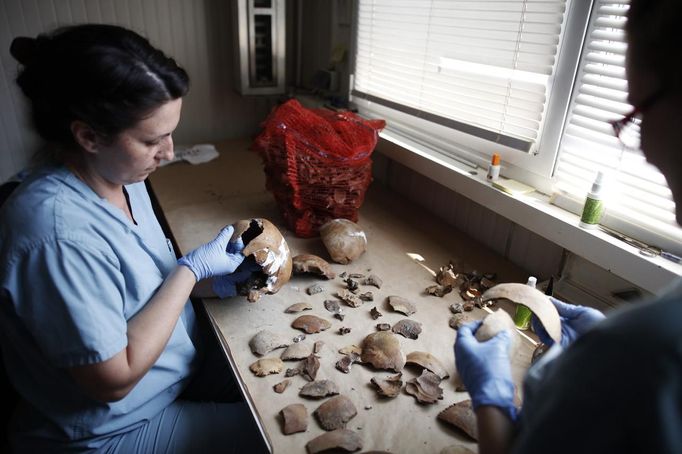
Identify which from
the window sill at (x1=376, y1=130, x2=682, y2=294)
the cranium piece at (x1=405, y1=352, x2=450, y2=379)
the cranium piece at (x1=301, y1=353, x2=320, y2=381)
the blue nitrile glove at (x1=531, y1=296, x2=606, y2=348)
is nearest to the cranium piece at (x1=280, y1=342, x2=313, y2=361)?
the cranium piece at (x1=301, y1=353, x2=320, y2=381)

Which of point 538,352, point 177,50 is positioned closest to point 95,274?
point 538,352

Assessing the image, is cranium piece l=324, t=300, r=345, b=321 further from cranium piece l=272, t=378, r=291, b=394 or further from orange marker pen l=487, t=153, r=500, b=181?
orange marker pen l=487, t=153, r=500, b=181

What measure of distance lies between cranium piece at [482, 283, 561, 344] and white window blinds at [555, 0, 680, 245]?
44cm

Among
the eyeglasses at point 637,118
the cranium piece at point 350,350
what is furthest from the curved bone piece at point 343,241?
the eyeglasses at point 637,118

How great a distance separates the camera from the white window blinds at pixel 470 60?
1.33m

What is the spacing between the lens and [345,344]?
3.60ft

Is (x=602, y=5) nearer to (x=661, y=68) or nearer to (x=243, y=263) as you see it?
(x=661, y=68)

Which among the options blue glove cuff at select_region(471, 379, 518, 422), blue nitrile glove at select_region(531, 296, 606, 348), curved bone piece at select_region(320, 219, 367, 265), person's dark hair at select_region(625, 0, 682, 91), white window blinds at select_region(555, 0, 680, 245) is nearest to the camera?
person's dark hair at select_region(625, 0, 682, 91)

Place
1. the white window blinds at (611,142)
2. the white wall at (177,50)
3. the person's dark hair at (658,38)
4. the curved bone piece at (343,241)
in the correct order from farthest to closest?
1. the white wall at (177,50)
2. the curved bone piece at (343,241)
3. the white window blinds at (611,142)
4. the person's dark hair at (658,38)

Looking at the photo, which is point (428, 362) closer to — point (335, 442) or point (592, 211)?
point (335, 442)

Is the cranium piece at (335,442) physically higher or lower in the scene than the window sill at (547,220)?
lower

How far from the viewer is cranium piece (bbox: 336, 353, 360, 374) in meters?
1.01

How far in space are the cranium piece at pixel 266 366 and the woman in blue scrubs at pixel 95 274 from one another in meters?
0.17

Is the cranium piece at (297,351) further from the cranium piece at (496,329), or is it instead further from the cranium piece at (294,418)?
the cranium piece at (496,329)
